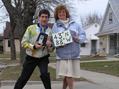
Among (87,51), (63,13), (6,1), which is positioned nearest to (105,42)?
(87,51)

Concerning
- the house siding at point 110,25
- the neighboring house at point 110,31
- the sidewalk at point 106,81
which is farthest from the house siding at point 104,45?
the sidewalk at point 106,81

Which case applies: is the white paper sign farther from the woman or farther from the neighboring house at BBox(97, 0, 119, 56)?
the neighboring house at BBox(97, 0, 119, 56)

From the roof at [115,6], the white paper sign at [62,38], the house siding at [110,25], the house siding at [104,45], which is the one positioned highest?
the roof at [115,6]

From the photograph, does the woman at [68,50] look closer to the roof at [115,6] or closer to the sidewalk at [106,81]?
the sidewalk at [106,81]

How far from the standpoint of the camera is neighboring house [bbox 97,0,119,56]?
4423 centimetres

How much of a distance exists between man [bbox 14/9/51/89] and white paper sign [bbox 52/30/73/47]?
0.16 metres

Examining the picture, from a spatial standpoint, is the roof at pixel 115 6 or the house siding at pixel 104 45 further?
the house siding at pixel 104 45

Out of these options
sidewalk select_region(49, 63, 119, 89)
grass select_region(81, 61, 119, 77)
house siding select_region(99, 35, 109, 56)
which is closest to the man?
sidewalk select_region(49, 63, 119, 89)

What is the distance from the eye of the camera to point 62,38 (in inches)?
361

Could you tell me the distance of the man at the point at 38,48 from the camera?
30.0ft

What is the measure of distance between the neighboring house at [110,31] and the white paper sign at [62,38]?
33285 millimetres

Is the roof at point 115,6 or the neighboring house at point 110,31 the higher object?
the roof at point 115,6

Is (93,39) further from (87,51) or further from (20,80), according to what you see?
(20,80)

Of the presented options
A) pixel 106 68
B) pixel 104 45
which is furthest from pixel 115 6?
pixel 106 68
